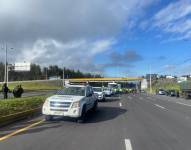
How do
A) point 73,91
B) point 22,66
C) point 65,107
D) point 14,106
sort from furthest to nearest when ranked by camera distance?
point 22,66 → point 14,106 → point 73,91 → point 65,107

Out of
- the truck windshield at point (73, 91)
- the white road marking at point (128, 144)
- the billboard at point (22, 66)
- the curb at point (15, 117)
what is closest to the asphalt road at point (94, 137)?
the white road marking at point (128, 144)

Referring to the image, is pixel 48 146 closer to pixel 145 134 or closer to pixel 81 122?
pixel 145 134

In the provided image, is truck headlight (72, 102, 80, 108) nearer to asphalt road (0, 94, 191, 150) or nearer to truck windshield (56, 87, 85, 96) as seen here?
asphalt road (0, 94, 191, 150)

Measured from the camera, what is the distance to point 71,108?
1455cm

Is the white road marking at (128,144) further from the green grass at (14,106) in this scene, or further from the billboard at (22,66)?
the billboard at (22,66)

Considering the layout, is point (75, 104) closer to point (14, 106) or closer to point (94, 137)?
point (94, 137)

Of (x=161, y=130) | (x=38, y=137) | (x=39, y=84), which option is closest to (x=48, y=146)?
(x=38, y=137)

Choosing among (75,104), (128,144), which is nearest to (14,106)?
(75,104)

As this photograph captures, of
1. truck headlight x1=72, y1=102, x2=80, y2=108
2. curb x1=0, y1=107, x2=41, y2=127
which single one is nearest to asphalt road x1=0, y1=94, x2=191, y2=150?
curb x1=0, y1=107, x2=41, y2=127

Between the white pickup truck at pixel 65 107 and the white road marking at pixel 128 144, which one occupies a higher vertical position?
the white pickup truck at pixel 65 107

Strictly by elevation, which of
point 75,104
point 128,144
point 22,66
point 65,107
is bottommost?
point 128,144

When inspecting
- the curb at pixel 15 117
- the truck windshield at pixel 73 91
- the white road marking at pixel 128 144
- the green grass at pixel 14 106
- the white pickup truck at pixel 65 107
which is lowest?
the white road marking at pixel 128 144

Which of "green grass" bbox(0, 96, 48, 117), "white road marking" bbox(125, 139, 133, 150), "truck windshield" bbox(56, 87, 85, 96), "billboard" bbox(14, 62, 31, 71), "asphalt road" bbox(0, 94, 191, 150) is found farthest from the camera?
"billboard" bbox(14, 62, 31, 71)

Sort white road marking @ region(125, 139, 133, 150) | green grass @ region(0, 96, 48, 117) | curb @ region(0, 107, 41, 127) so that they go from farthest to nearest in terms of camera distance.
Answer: green grass @ region(0, 96, 48, 117), curb @ region(0, 107, 41, 127), white road marking @ region(125, 139, 133, 150)
